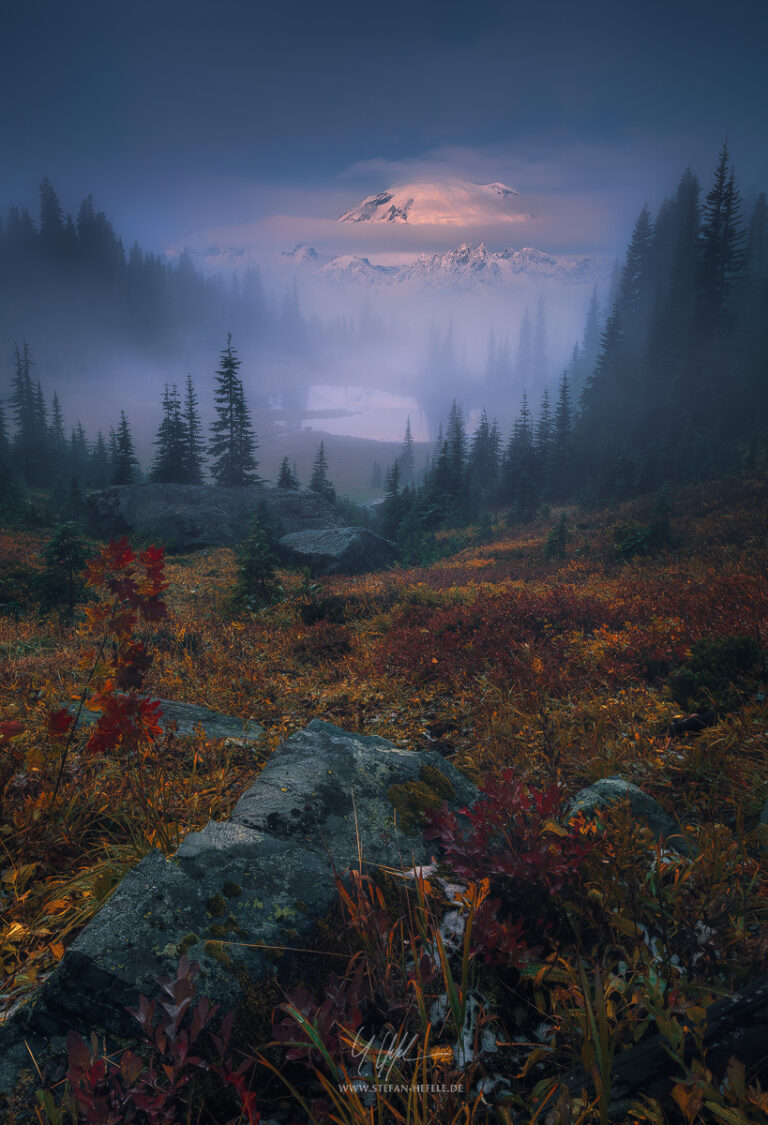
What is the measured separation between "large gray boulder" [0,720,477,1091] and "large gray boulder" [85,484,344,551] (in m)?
25.8

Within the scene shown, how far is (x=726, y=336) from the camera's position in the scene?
40.8m

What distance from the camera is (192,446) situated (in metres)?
40.7

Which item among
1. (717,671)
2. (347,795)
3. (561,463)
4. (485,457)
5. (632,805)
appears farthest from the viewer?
(485,457)

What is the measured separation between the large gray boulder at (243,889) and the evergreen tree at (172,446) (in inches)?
1589

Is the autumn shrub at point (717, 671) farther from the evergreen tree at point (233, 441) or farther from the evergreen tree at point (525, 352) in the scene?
the evergreen tree at point (525, 352)

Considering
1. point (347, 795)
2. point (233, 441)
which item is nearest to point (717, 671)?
point (347, 795)

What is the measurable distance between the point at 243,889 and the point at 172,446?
4241 centimetres

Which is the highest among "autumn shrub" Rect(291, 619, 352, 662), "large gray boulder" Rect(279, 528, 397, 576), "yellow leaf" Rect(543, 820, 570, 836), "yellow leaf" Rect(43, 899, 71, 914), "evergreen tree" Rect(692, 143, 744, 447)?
"evergreen tree" Rect(692, 143, 744, 447)

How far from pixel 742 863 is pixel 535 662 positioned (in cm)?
438

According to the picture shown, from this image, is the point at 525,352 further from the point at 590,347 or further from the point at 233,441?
the point at 233,441

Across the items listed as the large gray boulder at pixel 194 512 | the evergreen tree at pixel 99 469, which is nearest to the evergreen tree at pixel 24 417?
the evergreen tree at pixel 99 469

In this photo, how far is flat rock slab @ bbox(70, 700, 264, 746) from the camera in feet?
14.2

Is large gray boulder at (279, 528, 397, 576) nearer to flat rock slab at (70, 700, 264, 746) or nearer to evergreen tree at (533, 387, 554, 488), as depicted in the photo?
flat rock slab at (70, 700, 264, 746)

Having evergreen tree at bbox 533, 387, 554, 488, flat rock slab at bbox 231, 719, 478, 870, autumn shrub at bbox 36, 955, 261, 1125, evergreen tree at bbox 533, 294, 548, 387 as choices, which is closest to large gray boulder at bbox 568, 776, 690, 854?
flat rock slab at bbox 231, 719, 478, 870
